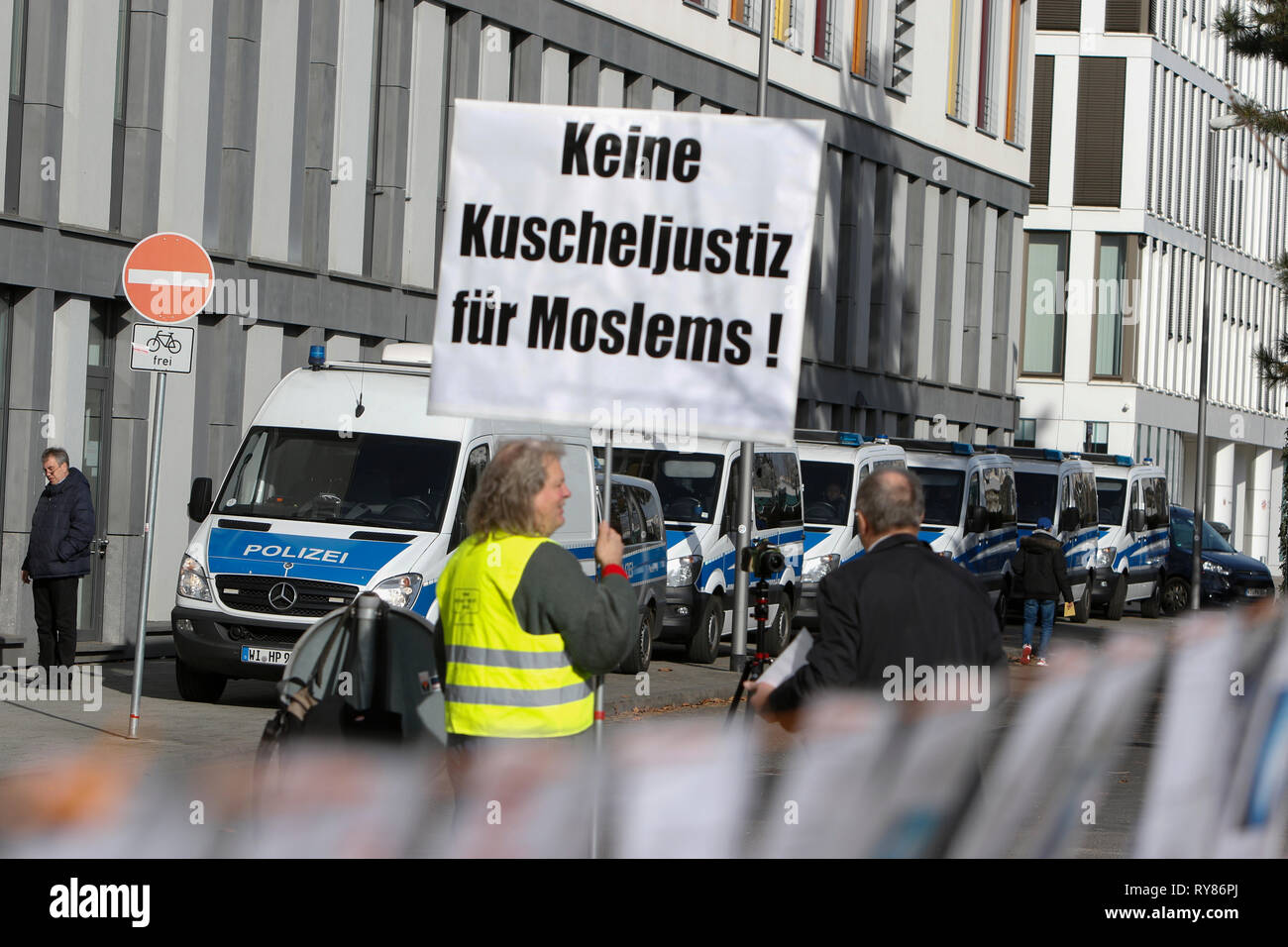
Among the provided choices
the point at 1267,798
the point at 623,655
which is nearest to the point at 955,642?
the point at 623,655

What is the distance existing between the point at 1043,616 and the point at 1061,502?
832 cm

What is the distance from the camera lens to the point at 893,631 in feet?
19.4

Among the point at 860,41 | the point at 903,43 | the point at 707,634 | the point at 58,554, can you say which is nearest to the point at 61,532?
the point at 58,554

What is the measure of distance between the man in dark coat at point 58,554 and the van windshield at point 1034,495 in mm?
18701

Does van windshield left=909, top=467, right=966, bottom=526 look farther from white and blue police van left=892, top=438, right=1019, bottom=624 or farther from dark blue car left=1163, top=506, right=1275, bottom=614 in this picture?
dark blue car left=1163, top=506, right=1275, bottom=614

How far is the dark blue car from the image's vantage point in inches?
1454

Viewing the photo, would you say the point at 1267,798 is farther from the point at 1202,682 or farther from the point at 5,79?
the point at 5,79

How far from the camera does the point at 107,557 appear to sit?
20.4 m

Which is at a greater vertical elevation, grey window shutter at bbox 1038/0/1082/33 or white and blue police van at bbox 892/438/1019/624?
grey window shutter at bbox 1038/0/1082/33

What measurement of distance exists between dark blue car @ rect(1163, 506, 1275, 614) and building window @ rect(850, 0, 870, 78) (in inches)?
413

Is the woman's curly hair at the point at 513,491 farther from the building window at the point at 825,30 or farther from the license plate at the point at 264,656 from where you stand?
the building window at the point at 825,30

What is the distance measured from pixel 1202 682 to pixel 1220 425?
57.9 metres

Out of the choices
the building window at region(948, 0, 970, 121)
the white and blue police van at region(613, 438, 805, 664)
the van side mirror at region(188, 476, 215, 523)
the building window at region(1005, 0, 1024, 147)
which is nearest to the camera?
the van side mirror at region(188, 476, 215, 523)

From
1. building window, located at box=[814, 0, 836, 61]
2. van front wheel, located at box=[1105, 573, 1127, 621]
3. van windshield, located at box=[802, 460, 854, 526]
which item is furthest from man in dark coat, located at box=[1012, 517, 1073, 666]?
building window, located at box=[814, 0, 836, 61]
